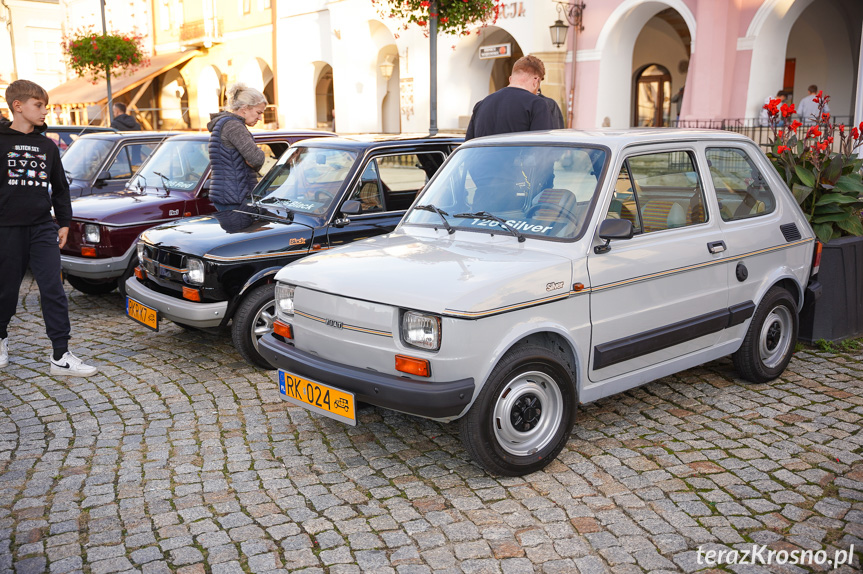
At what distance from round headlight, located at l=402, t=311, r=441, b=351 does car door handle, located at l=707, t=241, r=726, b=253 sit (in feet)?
6.89

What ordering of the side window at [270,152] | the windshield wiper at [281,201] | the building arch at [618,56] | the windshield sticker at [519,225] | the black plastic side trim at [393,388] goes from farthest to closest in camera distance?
the building arch at [618,56] → the side window at [270,152] → the windshield wiper at [281,201] → the windshield sticker at [519,225] → the black plastic side trim at [393,388]

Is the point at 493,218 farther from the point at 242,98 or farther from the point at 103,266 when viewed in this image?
the point at 103,266

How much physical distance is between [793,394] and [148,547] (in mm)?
4305

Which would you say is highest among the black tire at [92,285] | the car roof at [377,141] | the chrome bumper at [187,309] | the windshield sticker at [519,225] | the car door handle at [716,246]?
the car roof at [377,141]

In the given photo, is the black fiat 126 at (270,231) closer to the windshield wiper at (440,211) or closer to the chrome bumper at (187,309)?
the chrome bumper at (187,309)

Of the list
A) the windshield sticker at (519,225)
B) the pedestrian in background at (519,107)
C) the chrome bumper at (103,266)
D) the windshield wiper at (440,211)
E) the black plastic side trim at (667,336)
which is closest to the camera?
the black plastic side trim at (667,336)

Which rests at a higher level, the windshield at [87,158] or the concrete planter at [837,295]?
the windshield at [87,158]

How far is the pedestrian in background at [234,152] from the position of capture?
716 cm

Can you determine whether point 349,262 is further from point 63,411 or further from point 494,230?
point 63,411

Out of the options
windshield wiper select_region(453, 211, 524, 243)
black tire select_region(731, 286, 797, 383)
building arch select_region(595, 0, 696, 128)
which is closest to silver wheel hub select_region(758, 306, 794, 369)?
black tire select_region(731, 286, 797, 383)

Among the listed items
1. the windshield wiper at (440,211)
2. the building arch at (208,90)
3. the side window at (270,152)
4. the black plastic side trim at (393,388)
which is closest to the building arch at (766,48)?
the side window at (270,152)

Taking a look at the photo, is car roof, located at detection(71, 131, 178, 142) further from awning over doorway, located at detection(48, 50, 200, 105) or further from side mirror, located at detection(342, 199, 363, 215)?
awning over doorway, located at detection(48, 50, 200, 105)

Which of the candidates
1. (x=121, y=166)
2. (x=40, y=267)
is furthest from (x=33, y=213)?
(x=121, y=166)

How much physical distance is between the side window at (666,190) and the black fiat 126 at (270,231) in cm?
228
